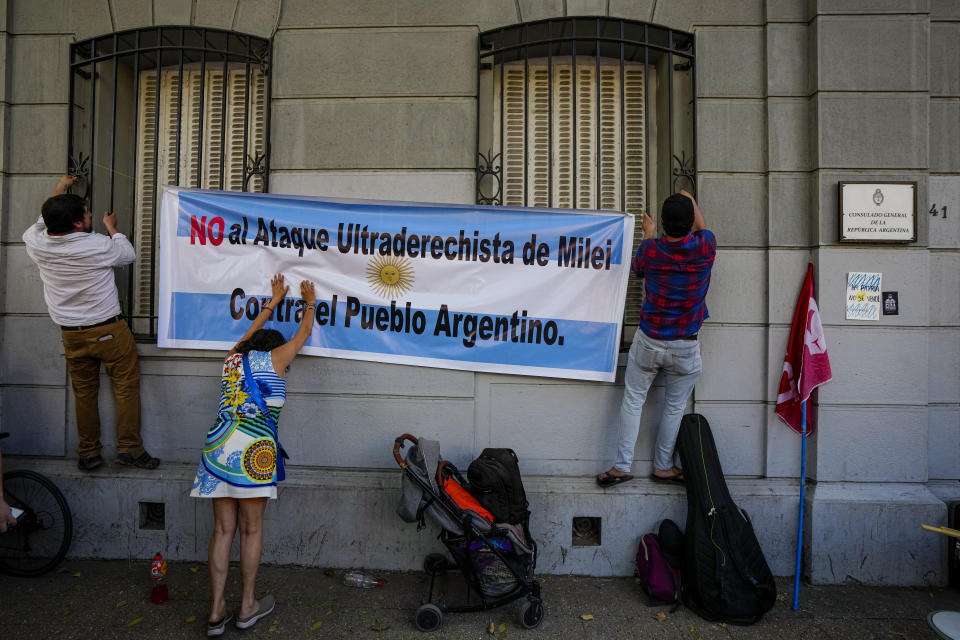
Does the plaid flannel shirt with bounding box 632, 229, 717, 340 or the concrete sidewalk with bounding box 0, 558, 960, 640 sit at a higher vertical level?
the plaid flannel shirt with bounding box 632, 229, 717, 340

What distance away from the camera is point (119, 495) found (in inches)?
176

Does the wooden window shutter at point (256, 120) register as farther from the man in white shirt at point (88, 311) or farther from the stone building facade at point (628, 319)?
the man in white shirt at point (88, 311)

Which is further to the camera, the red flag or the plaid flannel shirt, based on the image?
the red flag

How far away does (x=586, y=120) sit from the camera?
4844 millimetres

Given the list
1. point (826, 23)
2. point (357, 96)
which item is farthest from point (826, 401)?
point (357, 96)

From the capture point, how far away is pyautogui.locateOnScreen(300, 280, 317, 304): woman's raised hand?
4.29 meters

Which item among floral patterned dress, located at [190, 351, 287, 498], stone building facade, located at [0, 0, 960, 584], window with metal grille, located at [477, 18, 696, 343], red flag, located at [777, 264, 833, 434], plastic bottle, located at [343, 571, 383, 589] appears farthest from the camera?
window with metal grille, located at [477, 18, 696, 343]

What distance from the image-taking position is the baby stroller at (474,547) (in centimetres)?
352

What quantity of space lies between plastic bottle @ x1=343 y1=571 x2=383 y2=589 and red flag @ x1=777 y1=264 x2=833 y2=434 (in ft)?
10.5

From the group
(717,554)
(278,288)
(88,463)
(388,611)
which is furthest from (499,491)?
(88,463)

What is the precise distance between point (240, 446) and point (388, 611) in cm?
145

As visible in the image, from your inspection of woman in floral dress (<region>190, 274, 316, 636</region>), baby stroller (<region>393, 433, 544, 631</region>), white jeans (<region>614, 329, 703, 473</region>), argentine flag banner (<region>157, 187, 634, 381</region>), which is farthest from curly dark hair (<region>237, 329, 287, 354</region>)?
white jeans (<region>614, 329, 703, 473</region>)

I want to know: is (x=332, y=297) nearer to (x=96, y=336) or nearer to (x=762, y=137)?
(x=96, y=336)

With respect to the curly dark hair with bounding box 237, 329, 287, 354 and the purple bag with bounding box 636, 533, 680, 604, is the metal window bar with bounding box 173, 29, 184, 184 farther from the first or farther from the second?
the purple bag with bounding box 636, 533, 680, 604
